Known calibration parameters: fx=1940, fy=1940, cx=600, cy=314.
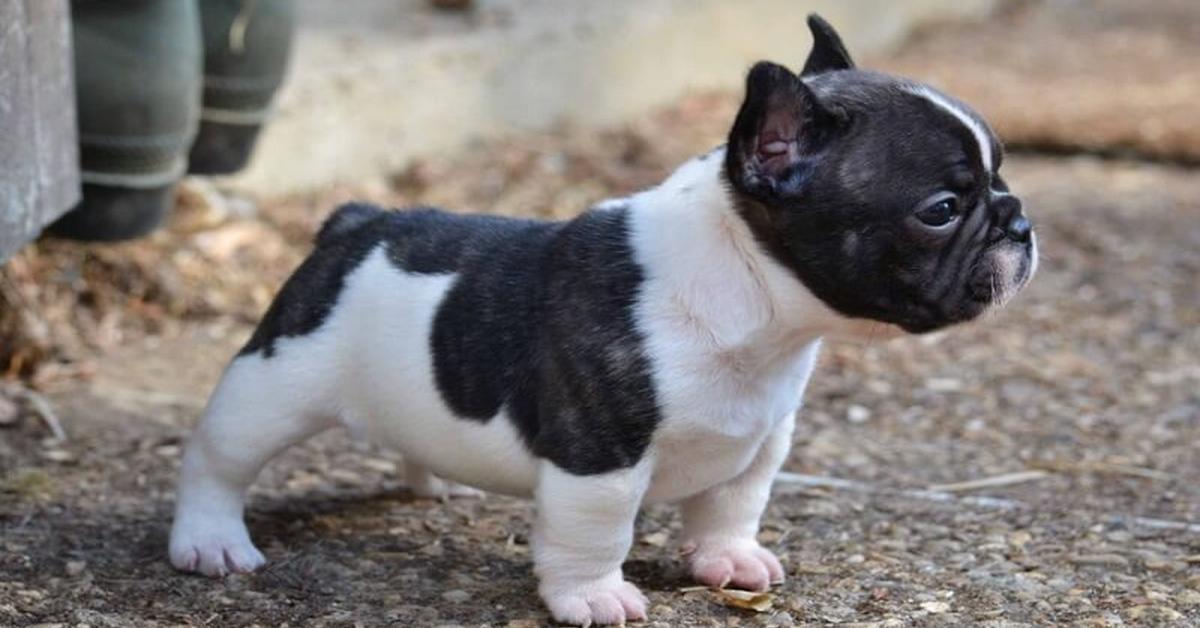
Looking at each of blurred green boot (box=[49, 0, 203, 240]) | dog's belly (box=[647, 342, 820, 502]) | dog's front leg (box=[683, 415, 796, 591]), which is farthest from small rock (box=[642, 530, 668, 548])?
blurred green boot (box=[49, 0, 203, 240])

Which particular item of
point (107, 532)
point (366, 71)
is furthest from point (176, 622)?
point (366, 71)

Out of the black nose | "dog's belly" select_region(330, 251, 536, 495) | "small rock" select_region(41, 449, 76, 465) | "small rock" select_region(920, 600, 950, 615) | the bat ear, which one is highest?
the bat ear

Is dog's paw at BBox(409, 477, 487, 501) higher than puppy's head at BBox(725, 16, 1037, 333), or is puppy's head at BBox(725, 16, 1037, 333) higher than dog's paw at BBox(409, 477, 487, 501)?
puppy's head at BBox(725, 16, 1037, 333)

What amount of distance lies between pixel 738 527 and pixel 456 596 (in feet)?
1.88

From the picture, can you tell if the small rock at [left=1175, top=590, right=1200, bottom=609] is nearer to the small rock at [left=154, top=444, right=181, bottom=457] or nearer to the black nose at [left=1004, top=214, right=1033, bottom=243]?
the black nose at [left=1004, top=214, right=1033, bottom=243]

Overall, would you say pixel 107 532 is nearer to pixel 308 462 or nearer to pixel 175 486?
pixel 175 486

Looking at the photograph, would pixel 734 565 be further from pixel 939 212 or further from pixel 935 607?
pixel 939 212

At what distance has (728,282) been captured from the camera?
135 inches

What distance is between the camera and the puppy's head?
331 cm

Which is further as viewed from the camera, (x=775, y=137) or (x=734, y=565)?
(x=734, y=565)

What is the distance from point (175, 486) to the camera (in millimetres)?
4449

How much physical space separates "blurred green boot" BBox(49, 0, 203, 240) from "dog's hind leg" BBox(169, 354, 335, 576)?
1.25 meters

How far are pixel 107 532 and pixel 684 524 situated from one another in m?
1.23

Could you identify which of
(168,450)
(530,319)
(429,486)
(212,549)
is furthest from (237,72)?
(530,319)
